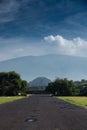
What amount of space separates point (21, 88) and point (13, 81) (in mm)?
10161

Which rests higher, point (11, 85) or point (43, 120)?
point (11, 85)

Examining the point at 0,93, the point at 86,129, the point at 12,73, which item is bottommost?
the point at 86,129

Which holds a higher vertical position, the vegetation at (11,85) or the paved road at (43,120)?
the vegetation at (11,85)

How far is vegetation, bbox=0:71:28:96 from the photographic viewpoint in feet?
577

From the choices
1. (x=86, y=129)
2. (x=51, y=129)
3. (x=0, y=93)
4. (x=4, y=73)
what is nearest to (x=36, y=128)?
(x=51, y=129)

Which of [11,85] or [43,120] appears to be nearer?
[43,120]

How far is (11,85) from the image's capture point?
17925 centimetres

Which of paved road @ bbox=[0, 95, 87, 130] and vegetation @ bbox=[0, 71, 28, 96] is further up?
vegetation @ bbox=[0, 71, 28, 96]

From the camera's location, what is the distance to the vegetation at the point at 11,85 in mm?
175875

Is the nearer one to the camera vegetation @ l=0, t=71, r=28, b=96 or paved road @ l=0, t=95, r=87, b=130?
paved road @ l=0, t=95, r=87, b=130

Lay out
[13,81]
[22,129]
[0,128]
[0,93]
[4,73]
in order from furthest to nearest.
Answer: [4,73] < [13,81] < [0,93] < [0,128] < [22,129]

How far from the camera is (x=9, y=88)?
176 m

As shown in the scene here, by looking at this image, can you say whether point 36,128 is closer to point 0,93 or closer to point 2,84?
point 0,93

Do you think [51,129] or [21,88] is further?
[21,88]
